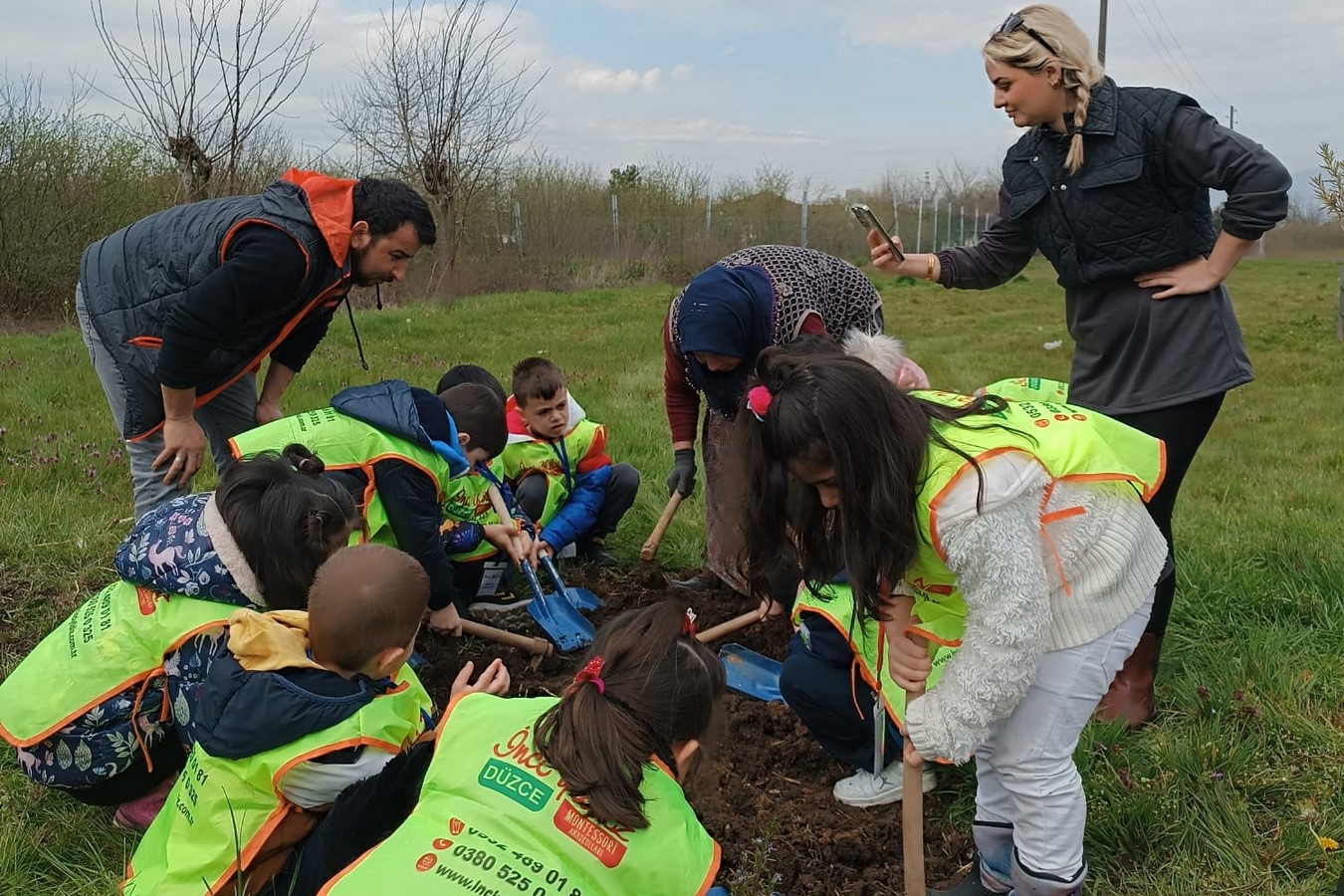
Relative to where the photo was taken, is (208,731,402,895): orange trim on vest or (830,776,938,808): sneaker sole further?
(830,776,938,808): sneaker sole

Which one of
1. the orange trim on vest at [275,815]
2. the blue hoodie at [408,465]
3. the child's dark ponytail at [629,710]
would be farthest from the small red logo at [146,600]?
the child's dark ponytail at [629,710]

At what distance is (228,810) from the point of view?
6.59 ft

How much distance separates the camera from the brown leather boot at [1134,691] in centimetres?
273

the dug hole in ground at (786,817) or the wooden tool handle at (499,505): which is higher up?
the wooden tool handle at (499,505)

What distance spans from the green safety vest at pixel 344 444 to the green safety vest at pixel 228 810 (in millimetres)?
830

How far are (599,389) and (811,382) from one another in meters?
5.65

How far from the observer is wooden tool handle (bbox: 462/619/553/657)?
3309 mm

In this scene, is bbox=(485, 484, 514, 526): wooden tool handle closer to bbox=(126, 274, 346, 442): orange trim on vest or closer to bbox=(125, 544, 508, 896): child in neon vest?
bbox=(126, 274, 346, 442): orange trim on vest

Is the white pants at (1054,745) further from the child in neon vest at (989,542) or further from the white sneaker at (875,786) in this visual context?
the white sneaker at (875,786)

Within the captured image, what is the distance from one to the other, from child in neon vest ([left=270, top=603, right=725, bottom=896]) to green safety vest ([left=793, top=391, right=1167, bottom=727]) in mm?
475

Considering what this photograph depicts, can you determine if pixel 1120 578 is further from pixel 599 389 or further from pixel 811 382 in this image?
pixel 599 389

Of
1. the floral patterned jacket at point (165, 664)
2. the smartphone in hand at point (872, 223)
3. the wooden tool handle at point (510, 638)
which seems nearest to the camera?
the floral patterned jacket at point (165, 664)

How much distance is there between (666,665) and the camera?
1724mm

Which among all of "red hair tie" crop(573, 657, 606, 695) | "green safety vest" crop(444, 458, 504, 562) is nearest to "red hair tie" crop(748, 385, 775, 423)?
"red hair tie" crop(573, 657, 606, 695)
